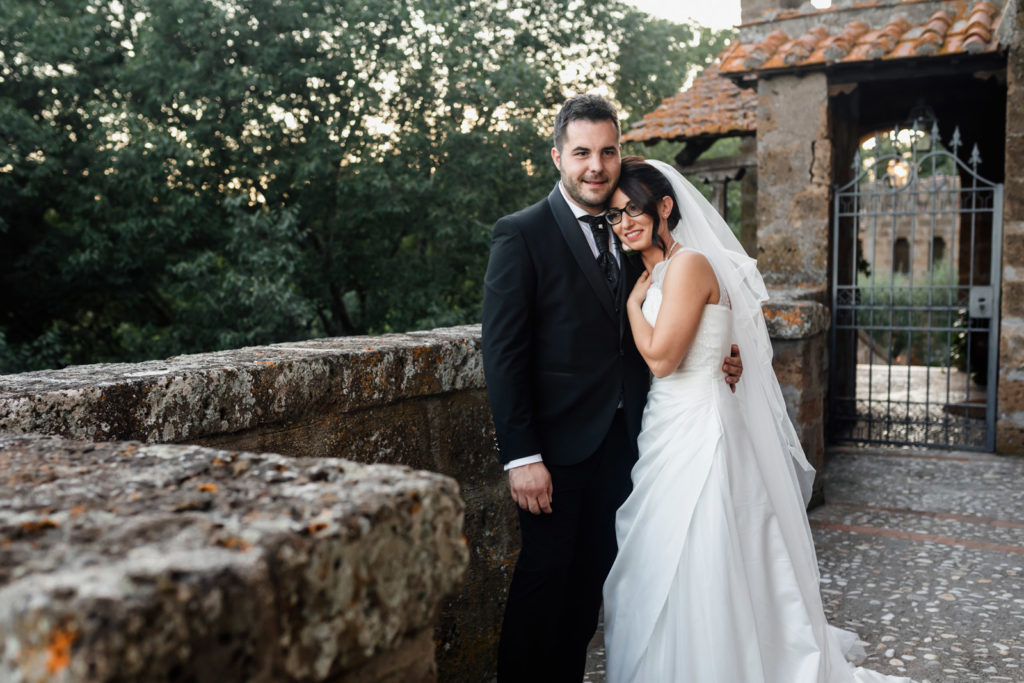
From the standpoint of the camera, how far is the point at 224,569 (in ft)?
2.35

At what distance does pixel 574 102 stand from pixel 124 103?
12549 millimetres

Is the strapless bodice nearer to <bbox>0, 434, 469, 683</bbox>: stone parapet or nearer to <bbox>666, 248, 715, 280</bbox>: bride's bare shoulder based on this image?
<bbox>666, 248, 715, 280</bbox>: bride's bare shoulder

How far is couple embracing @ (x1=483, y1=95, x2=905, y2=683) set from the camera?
8.48 ft

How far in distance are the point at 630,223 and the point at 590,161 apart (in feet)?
0.82

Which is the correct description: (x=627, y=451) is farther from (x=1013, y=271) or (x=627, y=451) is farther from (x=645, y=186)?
(x=1013, y=271)

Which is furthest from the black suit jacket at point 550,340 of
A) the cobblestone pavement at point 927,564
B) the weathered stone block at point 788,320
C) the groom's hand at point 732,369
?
the weathered stone block at point 788,320

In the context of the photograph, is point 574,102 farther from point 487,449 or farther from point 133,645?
point 133,645

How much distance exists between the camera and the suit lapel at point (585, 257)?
105 inches

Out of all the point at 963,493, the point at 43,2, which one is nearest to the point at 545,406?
the point at 963,493

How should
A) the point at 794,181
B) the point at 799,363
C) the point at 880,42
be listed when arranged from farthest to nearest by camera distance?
the point at 794,181, the point at 880,42, the point at 799,363

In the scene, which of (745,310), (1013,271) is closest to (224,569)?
(745,310)

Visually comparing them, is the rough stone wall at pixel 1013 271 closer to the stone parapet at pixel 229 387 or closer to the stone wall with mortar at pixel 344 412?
the stone wall with mortar at pixel 344 412

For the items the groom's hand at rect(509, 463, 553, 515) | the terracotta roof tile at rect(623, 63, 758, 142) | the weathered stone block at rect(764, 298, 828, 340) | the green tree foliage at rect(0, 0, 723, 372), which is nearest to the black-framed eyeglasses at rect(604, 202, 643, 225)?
the groom's hand at rect(509, 463, 553, 515)

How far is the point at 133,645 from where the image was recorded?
25.6 inches
